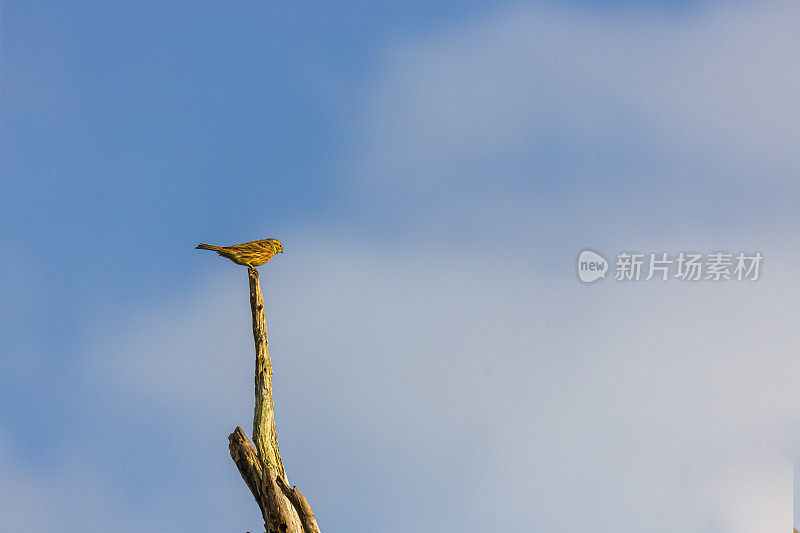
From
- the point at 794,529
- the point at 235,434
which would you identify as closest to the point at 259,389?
the point at 235,434

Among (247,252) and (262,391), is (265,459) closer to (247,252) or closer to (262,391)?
(262,391)

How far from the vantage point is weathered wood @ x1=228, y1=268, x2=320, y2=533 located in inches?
235

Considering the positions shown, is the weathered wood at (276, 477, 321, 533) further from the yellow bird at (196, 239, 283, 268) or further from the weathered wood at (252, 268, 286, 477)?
the yellow bird at (196, 239, 283, 268)

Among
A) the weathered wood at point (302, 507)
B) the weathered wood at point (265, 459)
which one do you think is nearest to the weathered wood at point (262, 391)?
the weathered wood at point (265, 459)

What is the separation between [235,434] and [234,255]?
176 cm

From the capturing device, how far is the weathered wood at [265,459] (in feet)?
19.6

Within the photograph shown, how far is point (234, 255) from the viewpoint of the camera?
6711mm

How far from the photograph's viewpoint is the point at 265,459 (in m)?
6.22

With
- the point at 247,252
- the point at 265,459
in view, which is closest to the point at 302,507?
the point at 265,459

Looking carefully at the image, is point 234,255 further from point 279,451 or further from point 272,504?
point 272,504

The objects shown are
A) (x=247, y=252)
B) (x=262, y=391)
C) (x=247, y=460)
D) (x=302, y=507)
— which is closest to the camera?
(x=302, y=507)

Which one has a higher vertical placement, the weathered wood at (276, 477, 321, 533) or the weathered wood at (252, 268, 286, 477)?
the weathered wood at (252, 268, 286, 477)

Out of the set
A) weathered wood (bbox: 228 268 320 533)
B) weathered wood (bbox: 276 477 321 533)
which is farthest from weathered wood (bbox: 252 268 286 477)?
weathered wood (bbox: 276 477 321 533)

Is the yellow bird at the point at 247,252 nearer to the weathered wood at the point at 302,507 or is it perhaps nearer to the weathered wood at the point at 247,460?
the weathered wood at the point at 247,460
